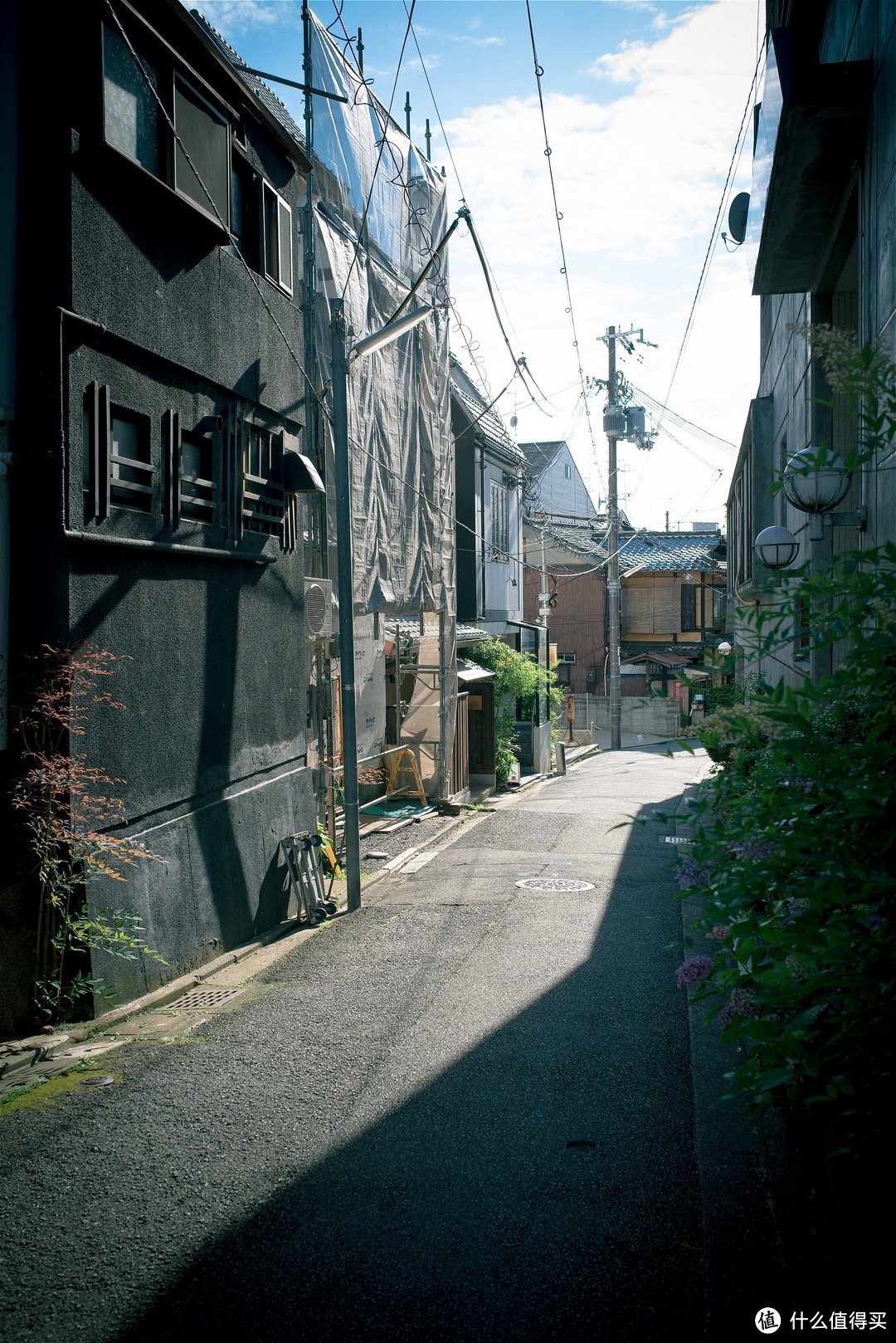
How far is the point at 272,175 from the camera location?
11141mm

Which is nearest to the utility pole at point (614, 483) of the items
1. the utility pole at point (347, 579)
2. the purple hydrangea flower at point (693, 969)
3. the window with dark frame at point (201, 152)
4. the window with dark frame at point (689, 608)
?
the window with dark frame at point (689, 608)

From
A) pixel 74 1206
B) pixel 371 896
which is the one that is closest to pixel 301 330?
pixel 371 896

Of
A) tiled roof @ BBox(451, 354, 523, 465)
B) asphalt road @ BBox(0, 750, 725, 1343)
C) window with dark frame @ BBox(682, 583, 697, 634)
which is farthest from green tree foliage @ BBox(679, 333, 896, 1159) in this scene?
window with dark frame @ BBox(682, 583, 697, 634)

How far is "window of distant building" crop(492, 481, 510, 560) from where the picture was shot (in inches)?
1137

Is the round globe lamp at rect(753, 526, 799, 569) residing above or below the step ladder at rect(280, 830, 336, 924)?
above

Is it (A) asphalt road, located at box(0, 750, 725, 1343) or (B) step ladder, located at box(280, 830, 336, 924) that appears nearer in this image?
(A) asphalt road, located at box(0, 750, 725, 1343)

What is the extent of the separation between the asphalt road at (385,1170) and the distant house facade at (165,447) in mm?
1768

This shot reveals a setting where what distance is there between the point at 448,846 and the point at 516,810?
12.8 ft

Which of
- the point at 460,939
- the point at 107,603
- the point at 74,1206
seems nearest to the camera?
the point at 74,1206

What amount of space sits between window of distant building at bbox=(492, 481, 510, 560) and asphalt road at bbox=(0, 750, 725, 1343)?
69.6 ft

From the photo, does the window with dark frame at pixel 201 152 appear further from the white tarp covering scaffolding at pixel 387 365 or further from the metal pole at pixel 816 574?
the metal pole at pixel 816 574

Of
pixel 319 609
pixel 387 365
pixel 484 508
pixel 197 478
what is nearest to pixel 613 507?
pixel 484 508

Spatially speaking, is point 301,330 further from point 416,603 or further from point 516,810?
point 516,810

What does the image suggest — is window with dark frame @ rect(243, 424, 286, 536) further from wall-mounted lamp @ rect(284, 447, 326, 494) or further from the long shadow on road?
the long shadow on road
